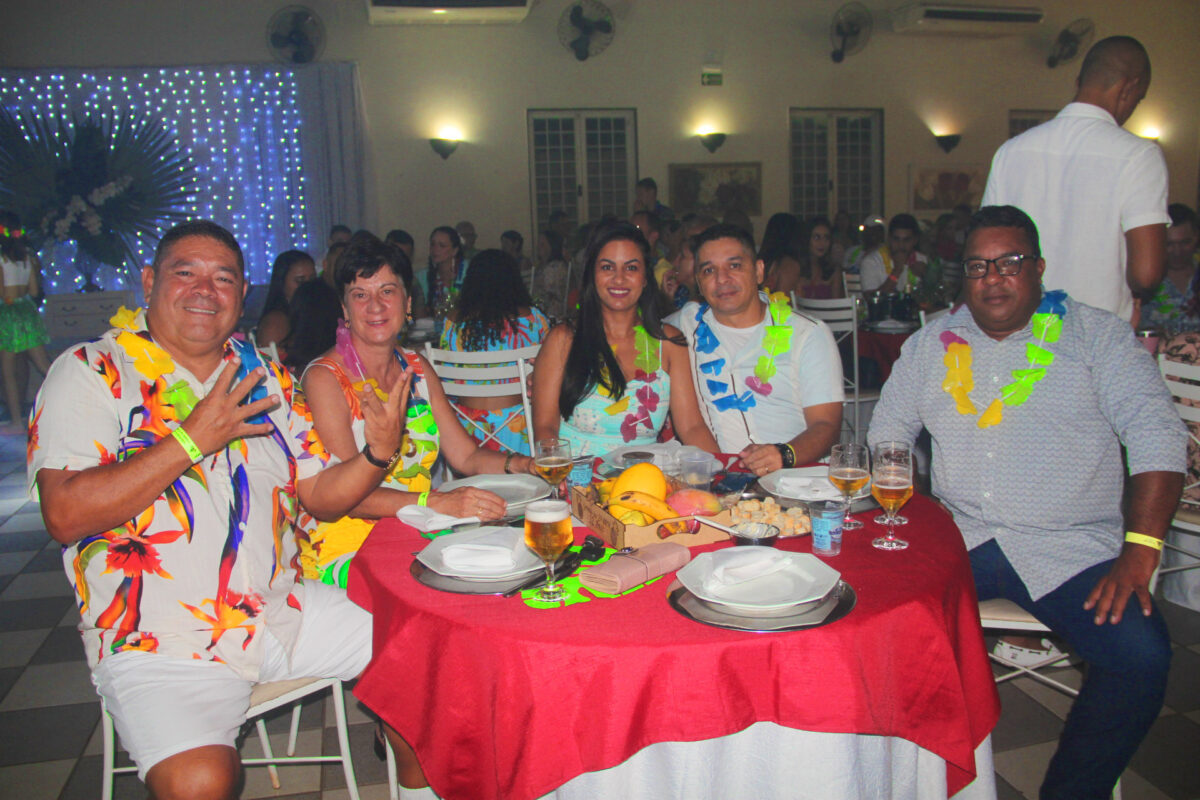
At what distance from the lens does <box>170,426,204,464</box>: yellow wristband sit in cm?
159

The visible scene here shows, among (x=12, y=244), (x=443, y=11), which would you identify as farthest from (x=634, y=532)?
(x=443, y=11)

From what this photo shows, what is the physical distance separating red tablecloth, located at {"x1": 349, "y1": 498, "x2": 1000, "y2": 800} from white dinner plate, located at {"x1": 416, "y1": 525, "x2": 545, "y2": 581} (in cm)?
6

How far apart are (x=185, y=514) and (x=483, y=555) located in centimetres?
68

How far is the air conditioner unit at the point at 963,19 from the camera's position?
34.0 ft

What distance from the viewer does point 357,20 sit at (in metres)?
9.52

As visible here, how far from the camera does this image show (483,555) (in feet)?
5.02

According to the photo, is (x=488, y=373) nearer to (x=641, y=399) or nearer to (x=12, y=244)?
(x=641, y=399)

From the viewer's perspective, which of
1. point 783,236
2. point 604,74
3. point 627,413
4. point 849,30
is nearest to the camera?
point 627,413

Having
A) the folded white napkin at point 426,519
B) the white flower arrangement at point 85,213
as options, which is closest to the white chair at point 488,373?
the folded white napkin at point 426,519

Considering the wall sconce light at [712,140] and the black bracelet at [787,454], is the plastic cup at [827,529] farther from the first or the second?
the wall sconce light at [712,140]

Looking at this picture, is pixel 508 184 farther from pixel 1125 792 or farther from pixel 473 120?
pixel 1125 792

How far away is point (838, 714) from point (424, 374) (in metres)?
1.54

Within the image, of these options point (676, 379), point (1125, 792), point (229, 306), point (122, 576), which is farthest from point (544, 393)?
point (1125, 792)

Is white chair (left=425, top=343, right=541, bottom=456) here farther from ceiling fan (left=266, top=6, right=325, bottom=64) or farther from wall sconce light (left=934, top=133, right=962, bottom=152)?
wall sconce light (left=934, top=133, right=962, bottom=152)
